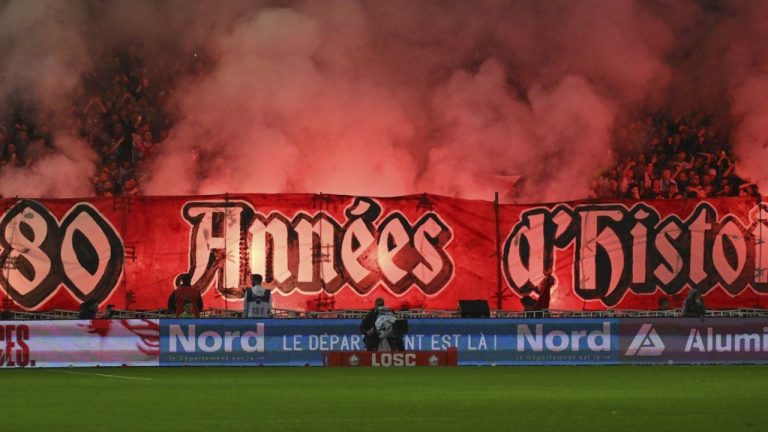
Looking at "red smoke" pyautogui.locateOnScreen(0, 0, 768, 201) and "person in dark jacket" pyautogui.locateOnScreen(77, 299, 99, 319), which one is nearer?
"person in dark jacket" pyautogui.locateOnScreen(77, 299, 99, 319)

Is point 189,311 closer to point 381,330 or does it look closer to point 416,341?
point 381,330

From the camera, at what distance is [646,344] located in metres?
22.9

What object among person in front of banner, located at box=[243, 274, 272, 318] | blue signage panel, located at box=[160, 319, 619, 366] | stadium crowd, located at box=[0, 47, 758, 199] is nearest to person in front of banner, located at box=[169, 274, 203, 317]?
person in front of banner, located at box=[243, 274, 272, 318]

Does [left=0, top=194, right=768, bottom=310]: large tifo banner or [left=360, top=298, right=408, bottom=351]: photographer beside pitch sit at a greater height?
[left=0, top=194, right=768, bottom=310]: large tifo banner

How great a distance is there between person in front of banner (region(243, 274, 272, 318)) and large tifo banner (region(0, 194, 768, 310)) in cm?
283

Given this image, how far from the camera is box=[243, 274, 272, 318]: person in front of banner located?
23.7 metres

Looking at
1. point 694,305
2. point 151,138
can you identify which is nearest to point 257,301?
point 694,305

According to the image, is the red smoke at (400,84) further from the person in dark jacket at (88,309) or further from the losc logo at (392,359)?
the losc logo at (392,359)

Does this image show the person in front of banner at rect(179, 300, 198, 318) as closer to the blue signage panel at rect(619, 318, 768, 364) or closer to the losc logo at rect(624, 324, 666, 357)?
the blue signage panel at rect(619, 318, 768, 364)

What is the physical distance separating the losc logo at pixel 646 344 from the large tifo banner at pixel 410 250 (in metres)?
3.90

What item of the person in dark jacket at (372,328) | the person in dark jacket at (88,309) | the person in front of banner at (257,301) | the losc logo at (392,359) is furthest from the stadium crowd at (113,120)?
the losc logo at (392,359)

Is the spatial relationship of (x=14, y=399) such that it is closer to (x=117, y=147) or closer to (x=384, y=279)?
(x=384, y=279)

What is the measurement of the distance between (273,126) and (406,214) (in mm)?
6859

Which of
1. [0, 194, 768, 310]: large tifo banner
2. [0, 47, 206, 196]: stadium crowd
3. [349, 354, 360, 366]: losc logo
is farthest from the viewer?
[0, 47, 206, 196]: stadium crowd
